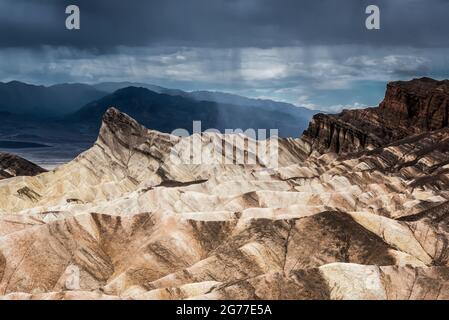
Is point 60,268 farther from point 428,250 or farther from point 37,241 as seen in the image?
point 428,250

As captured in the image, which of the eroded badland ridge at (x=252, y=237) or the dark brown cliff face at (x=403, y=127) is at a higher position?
the dark brown cliff face at (x=403, y=127)

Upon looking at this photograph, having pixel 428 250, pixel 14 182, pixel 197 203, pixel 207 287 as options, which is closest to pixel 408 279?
pixel 207 287

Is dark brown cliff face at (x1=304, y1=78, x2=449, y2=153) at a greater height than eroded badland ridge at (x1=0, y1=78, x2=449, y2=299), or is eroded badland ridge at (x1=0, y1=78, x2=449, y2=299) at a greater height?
dark brown cliff face at (x1=304, y1=78, x2=449, y2=153)

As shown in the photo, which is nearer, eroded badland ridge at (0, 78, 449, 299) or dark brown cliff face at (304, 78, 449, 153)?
eroded badland ridge at (0, 78, 449, 299)

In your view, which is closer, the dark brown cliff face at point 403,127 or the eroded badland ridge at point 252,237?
the eroded badland ridge at point 252,237

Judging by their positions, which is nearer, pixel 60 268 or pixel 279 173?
pixel 60 268

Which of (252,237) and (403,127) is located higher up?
(403,127)

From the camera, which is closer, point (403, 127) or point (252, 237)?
point (252, 237)
